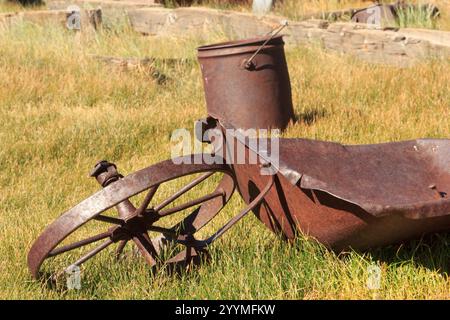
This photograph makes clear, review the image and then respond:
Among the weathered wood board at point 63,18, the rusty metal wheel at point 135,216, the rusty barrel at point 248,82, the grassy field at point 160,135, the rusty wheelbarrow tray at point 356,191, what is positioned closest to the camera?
the rusty wheelbarrow tray at point 356,191

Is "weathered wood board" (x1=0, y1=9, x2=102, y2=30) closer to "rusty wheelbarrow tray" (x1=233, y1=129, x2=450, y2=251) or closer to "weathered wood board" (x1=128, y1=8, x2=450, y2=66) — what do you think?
"weathered wood board" (x1=128, y1=8, x2=450, y2=66)

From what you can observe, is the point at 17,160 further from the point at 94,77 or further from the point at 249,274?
the point at 249,274

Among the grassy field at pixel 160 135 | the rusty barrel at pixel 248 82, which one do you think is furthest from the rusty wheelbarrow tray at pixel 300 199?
the rusty barrel at pixel 248 82

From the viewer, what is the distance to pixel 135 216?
3594mm

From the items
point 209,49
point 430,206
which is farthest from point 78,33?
point 430,206

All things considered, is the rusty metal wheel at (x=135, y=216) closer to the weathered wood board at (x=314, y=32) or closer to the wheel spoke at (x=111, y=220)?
the wheel spoke at (x=111, y=220)

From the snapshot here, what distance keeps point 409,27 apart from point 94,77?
426cm

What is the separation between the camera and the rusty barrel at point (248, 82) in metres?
6.33

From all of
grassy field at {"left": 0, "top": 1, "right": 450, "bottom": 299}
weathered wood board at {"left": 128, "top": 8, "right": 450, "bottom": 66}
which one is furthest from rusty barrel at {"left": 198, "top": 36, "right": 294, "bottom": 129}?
weathered wood board at {"left": 128, "top": 8, "right": 450, "bottom": 66}

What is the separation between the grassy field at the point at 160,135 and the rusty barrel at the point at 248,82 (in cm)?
31

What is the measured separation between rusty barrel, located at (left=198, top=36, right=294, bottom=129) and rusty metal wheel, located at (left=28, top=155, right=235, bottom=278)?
238cm

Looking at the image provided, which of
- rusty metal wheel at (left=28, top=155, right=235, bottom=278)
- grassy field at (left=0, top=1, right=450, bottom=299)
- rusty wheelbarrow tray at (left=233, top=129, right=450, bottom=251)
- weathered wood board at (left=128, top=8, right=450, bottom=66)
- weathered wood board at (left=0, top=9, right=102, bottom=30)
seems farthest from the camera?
weathered wood board at (left=0, top=9, right=102, bottom=30)

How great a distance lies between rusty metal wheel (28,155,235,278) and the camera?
10.9ft

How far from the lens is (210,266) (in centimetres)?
366
